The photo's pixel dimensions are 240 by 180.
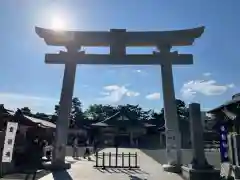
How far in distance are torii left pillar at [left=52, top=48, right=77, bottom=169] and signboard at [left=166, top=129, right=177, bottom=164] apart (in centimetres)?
626

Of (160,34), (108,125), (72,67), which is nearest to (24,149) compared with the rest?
(72,67)

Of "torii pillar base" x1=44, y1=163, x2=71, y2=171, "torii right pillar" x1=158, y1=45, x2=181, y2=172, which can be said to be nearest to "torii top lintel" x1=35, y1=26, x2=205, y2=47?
"torii right pillar" x1=158, y1=45, x2=181, y2=172

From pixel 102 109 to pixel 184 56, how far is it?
8371 centimetres

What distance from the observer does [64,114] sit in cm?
1811

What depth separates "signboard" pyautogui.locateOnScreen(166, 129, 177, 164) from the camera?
56.7ft

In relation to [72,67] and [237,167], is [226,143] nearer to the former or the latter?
[237,167]

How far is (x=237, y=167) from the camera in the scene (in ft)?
40.9

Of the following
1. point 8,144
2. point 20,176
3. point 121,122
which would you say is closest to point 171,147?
point 20,176

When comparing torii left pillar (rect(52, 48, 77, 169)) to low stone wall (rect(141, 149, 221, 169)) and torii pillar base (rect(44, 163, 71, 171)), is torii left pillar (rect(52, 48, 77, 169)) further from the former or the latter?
low stone wall (rect(141, 149, 221, 169))

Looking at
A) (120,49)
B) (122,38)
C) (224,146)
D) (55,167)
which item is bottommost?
(55,167)

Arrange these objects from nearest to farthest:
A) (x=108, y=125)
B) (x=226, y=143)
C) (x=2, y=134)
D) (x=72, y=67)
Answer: (x=2, y=134) < (x=226, y=143) < (x=72, y=67) < (x=108, y=125)

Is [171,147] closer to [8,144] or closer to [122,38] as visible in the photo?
[122,38]

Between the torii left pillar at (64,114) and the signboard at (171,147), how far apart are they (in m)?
6.26

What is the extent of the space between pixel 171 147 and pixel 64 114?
6.93 metres
